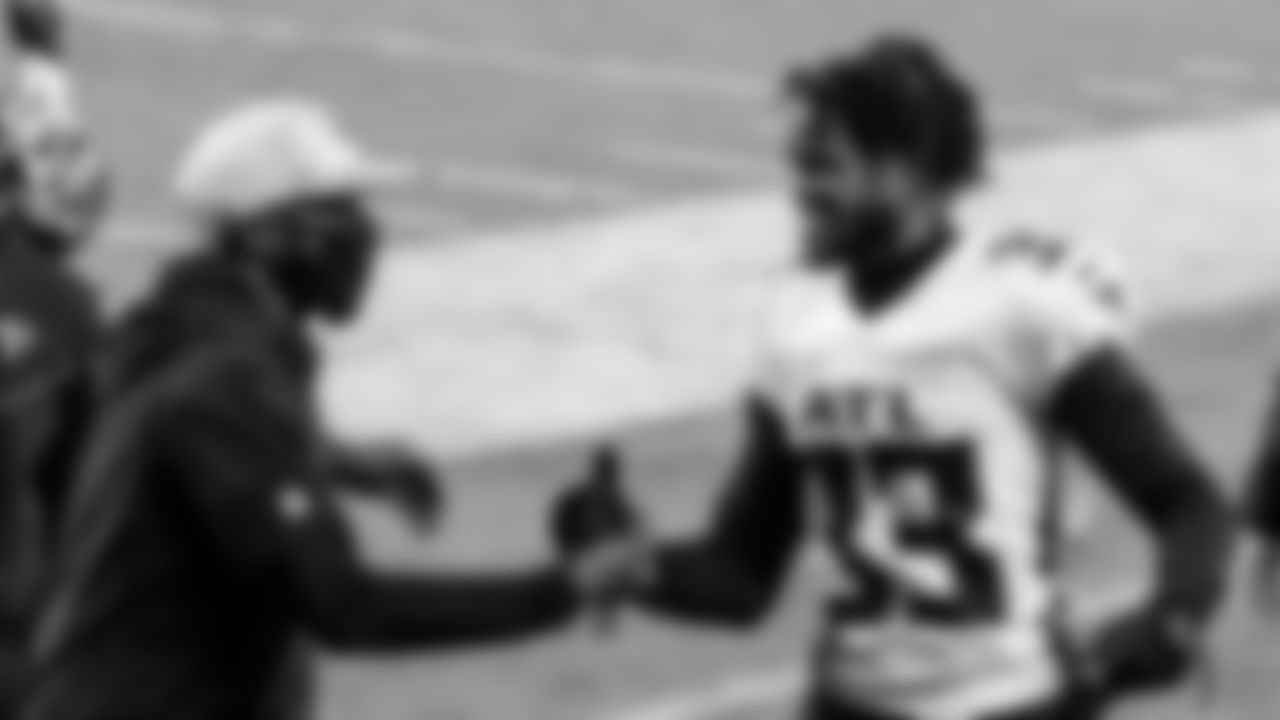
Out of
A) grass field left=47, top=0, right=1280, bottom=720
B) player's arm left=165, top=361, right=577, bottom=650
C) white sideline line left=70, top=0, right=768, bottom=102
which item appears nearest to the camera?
player's arm left=165, top=361, right=577, bottom=650

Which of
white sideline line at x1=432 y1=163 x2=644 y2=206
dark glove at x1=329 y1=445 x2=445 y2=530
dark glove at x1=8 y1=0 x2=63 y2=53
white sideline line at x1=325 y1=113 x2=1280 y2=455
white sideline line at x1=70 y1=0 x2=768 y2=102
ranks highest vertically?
dark glove at x1=329 y1=445 x2=445 y2=530

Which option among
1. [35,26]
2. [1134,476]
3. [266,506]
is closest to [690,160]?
[35,26]

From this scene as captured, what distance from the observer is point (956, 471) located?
23.6 feet

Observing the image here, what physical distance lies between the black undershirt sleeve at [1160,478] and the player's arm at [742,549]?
1.97ft

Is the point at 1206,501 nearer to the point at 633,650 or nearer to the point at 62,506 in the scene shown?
the point at 62,506

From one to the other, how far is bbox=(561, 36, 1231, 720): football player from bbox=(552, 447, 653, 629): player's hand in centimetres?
1

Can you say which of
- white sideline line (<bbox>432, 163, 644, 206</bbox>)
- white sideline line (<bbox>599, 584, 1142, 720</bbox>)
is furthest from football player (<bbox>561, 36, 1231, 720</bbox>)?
white sideline line (<bbox>432, 163, 644, 206</bbox>)

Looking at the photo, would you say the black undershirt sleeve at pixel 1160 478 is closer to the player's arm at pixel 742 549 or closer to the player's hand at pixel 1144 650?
the player's hand at pixel 1144 650

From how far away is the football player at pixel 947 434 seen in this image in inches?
279

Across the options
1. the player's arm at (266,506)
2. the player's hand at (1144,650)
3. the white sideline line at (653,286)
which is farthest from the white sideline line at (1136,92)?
the player's arm at (266,506)

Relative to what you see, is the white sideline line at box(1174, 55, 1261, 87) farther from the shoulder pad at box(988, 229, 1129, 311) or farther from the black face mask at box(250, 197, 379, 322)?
the black face mask at box(250, 197, 379, 322)

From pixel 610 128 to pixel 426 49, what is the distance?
2.39m

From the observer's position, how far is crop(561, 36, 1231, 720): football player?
710 centimetres

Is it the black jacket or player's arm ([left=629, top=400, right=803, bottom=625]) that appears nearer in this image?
the black jacket
